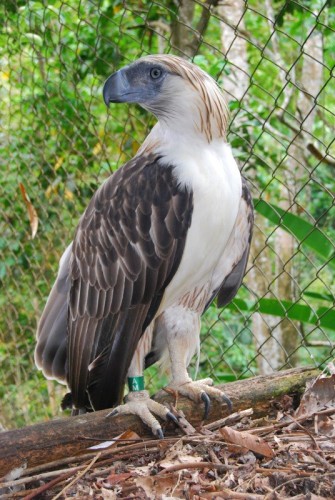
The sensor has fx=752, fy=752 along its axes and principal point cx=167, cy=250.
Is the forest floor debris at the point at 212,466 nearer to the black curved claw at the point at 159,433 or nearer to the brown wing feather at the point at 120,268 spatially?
the black curved claw at the point at 159,433

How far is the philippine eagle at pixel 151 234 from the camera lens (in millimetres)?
2934

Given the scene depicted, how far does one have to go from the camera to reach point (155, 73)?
305 cm

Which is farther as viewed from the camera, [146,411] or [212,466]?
[146,411]

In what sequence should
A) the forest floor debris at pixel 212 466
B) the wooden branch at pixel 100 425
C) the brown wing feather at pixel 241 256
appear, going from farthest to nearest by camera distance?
the brown wing feather at pixel 241 256 < the wooden branch at pixel 100 425 < the forest floor debris at pixel 212 466

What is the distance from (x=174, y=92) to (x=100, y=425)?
134 cm

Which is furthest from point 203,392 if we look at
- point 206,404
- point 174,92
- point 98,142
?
point 98,142

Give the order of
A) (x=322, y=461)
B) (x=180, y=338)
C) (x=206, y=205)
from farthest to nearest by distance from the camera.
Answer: (x=180, y=338) → (x=206, y=205) → (x=322, y=461)

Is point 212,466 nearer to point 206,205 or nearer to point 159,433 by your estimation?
point 159,433

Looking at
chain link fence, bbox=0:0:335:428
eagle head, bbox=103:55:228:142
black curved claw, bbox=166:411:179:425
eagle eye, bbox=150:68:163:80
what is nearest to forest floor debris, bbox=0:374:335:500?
black curved claw, bbox=166:411:179:425

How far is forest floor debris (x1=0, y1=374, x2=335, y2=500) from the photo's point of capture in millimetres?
2209

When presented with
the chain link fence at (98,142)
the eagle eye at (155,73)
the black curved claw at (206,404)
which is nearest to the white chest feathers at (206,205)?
the eagle eye at (155,73)

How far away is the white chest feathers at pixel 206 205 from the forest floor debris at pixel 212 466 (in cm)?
61

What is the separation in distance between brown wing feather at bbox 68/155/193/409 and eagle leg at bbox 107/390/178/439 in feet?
0.44

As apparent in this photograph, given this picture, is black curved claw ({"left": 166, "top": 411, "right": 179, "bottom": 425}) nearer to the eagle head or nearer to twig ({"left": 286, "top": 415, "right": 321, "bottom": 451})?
twig ({"left": 286, "top": 415, "right": 321, "bottom": 451})
